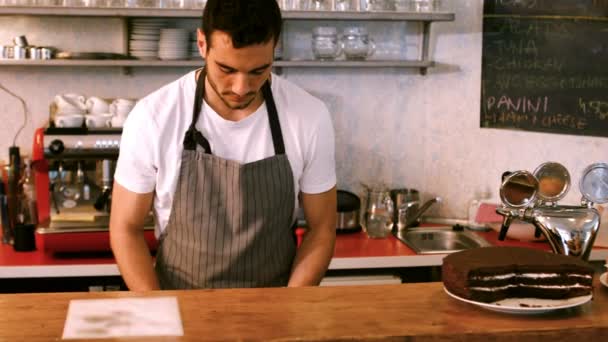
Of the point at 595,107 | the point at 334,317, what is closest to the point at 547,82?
the point at 595,107

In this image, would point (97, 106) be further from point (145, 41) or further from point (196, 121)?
point (196, 121)

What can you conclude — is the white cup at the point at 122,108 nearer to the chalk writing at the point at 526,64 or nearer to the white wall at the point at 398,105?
the white wall at the point at 398,105

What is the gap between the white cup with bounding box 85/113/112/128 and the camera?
352 centimetres

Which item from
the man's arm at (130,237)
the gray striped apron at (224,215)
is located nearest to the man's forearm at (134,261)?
the man's arm at (130,237)

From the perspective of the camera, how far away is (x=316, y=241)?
238 centimetres

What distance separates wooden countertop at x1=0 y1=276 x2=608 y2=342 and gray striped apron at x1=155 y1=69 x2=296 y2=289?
1.64 ft

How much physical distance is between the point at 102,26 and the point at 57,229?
1050 mm

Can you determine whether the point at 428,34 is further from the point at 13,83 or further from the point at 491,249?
the point at 491,249

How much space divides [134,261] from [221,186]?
0.31 metres

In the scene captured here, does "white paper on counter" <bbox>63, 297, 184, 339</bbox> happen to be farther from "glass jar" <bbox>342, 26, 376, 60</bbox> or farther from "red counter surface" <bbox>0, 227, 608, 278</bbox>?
"glass jar" <bbox>342, 26, 376, 60</bbox>

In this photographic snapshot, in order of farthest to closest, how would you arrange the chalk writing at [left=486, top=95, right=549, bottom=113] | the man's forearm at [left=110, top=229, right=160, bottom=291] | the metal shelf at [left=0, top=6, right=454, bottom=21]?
1. the chalk writing at [left=486, top=95, right=549, bottom=113]
2. the metal shelf at [left=0, top=6, right=454, bottom=21]
3. the man's forearm at [left=110, top=229, right=160, bottom=291]

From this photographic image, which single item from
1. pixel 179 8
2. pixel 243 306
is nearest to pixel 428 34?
pixel 179 8

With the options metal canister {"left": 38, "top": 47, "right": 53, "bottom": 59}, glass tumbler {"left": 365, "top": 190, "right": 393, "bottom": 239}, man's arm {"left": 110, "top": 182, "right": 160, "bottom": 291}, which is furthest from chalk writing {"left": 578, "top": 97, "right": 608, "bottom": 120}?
metal canister {"left": 38, "top": 47, "right": 53, "bottom": 59}

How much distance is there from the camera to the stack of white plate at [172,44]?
365 centimetres
